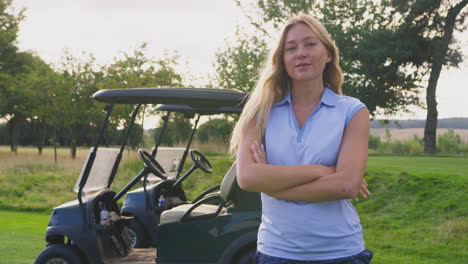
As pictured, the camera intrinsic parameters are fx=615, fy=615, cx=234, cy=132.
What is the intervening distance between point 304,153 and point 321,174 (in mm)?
87

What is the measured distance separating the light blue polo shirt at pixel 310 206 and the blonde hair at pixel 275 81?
0.12ft

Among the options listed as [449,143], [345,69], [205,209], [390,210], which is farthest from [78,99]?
[205,209]

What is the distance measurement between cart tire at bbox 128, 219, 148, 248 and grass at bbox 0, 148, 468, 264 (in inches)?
55.3

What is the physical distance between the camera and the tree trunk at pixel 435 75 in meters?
26.1

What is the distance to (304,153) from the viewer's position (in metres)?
1.97

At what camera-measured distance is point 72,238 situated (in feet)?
17.2

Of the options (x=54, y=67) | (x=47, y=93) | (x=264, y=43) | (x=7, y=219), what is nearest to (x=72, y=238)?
(x=7, y=219)

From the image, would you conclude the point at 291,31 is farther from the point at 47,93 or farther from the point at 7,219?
the point at 47,93

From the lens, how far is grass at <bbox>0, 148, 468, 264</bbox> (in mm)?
7551

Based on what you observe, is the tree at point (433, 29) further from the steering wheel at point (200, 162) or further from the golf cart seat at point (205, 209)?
the golf cart seat at point (205, 209)

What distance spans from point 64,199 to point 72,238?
10.2m

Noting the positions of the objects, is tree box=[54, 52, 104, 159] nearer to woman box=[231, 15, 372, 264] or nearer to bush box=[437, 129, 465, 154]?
bush box=[437, 129, 465, 154]

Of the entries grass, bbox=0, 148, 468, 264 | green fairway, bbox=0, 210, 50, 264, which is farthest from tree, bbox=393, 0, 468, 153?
green fairway, bbox=0, 210, 50, 264

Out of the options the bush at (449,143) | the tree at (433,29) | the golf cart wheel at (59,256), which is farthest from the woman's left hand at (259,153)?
the tree at (433,29)
